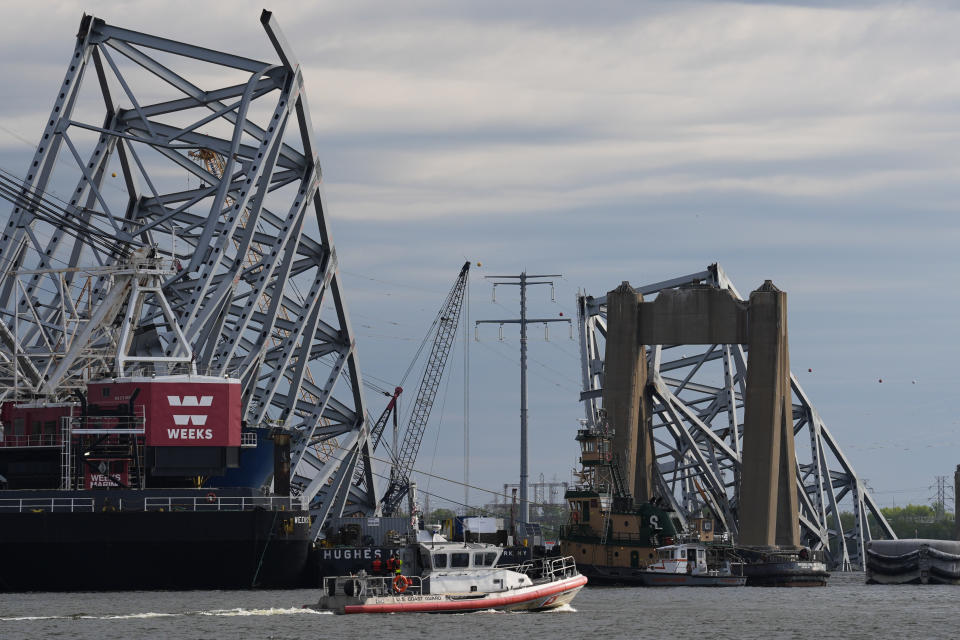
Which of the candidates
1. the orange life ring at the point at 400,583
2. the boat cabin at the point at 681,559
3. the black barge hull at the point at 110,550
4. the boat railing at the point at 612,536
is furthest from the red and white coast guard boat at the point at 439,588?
the boat railing at the point at 612,536

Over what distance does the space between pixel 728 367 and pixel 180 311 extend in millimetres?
51706

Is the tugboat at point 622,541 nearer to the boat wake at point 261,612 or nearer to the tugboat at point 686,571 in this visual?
the tugboat at point 686,571

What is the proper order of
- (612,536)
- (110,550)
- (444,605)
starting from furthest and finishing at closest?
(612,536)
(110,550)
(444,605)

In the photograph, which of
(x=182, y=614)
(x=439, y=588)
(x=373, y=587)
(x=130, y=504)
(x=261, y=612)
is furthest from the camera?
(x=130, y=504)

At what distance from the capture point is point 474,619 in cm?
8319

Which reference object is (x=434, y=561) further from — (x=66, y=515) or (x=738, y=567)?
(x=738, y=567)

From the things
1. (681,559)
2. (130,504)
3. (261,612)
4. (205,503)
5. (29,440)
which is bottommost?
(261,612)

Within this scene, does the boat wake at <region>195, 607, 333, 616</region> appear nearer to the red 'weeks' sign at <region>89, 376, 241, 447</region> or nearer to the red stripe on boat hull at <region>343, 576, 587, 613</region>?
the red stripe on boat hull at <region>343, 576, 587, 613</region>

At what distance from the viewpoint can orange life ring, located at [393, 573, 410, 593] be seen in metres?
81.9

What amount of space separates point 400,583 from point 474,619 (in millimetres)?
3822

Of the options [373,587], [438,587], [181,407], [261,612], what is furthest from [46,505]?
[438,587]

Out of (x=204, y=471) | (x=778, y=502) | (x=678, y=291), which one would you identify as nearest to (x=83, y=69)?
(x=204, y=471)

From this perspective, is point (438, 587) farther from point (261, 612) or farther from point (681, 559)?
point (681, 559)

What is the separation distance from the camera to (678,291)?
14112cm
